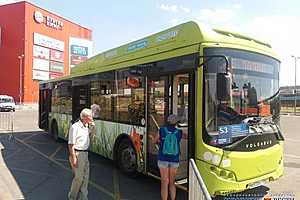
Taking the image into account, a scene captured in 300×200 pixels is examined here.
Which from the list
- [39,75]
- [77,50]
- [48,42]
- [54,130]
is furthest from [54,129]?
[77,50]

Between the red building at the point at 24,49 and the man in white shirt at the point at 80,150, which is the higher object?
the red building at the point at 24,49

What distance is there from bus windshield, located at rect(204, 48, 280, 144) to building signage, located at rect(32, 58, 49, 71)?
184 ft

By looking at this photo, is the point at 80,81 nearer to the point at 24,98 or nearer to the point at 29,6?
the point at 24,98

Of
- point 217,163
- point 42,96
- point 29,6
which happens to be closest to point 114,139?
point 217,163

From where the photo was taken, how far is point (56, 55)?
65.4 m

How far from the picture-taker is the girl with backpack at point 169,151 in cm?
631

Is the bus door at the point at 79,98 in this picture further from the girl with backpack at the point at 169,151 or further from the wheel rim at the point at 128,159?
the girl with backpack at the point at 169,151

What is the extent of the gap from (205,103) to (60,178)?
4.49 meters

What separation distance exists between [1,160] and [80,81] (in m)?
3.50

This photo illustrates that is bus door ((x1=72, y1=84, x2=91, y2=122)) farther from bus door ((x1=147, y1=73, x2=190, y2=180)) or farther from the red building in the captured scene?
the red building

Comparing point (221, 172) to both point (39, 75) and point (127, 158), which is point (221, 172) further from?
point (39, 75)

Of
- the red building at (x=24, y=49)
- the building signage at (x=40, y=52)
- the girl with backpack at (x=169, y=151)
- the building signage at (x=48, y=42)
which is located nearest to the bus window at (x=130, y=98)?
the girl with backpack at (x=169, y=151)

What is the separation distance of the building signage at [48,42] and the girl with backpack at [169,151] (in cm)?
5645

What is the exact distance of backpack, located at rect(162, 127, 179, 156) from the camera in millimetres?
6301
